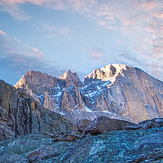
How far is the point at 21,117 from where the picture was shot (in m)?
44.5

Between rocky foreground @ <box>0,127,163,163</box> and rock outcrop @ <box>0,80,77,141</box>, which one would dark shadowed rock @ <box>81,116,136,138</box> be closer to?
rocky foreground @ <box>0,127,163,163</box>

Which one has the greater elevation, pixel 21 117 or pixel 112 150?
pixel 21 117

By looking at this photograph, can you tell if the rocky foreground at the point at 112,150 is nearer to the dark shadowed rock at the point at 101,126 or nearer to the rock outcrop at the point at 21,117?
the dark shadowed rock at the point at 101,126

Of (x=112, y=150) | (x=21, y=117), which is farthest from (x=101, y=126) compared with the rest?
(x=21, y=117)

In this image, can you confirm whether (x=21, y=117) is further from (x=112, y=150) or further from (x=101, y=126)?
(x=112, y=150)

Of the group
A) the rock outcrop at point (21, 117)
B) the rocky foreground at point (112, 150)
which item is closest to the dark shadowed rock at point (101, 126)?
the rocky foreground at point (112, 150)

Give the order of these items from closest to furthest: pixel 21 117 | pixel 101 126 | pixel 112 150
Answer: pixel 112 150
pixel 101 126
pixel 21 117

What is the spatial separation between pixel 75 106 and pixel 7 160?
176420 mm

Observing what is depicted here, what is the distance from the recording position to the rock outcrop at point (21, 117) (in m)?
39.0

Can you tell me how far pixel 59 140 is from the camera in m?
16.6

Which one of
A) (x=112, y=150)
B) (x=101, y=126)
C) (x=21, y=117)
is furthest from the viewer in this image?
(x=21, y=117)

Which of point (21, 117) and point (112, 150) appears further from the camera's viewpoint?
point (21, 117)

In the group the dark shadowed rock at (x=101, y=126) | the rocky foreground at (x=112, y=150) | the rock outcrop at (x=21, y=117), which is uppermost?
the rock outcrop at (x=21, y=117)

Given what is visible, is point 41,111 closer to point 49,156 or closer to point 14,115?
point 14,115
